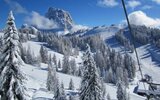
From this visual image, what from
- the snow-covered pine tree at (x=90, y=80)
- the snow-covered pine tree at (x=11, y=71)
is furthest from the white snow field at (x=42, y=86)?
the snow-covered pine tree at (x=11, y=71)

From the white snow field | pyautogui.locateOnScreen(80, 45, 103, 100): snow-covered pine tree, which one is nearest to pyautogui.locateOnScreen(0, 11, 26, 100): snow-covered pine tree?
pyautogui.locateOnScreen(80, 45, 103, 100): snow-covered pine tree

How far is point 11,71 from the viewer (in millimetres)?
21297

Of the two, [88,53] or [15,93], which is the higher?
[88,53]

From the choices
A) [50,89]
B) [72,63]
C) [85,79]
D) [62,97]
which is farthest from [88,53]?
[72,63]

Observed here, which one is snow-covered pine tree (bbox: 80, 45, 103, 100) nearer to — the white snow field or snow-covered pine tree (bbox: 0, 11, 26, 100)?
snow-covered pine tree (bbox: 0, 11, 26, 100)

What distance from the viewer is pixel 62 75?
167 metres

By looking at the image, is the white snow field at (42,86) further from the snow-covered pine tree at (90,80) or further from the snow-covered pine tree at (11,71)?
the snow-covered pine tree at (11,71)

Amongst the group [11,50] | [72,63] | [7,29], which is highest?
[72,63]

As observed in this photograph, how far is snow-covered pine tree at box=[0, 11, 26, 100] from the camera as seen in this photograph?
2123cm

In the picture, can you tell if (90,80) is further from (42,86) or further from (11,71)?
(42,86)

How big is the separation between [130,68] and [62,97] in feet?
402

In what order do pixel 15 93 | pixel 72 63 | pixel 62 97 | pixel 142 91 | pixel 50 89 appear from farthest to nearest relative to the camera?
pixel 72 63 → pixel 50 89 → pixel 62 97 → pixel 15 93 → pixel 142 91

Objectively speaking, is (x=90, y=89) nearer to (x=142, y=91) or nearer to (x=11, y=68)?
(x=11, y=68)

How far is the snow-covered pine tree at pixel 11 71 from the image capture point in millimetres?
21234
